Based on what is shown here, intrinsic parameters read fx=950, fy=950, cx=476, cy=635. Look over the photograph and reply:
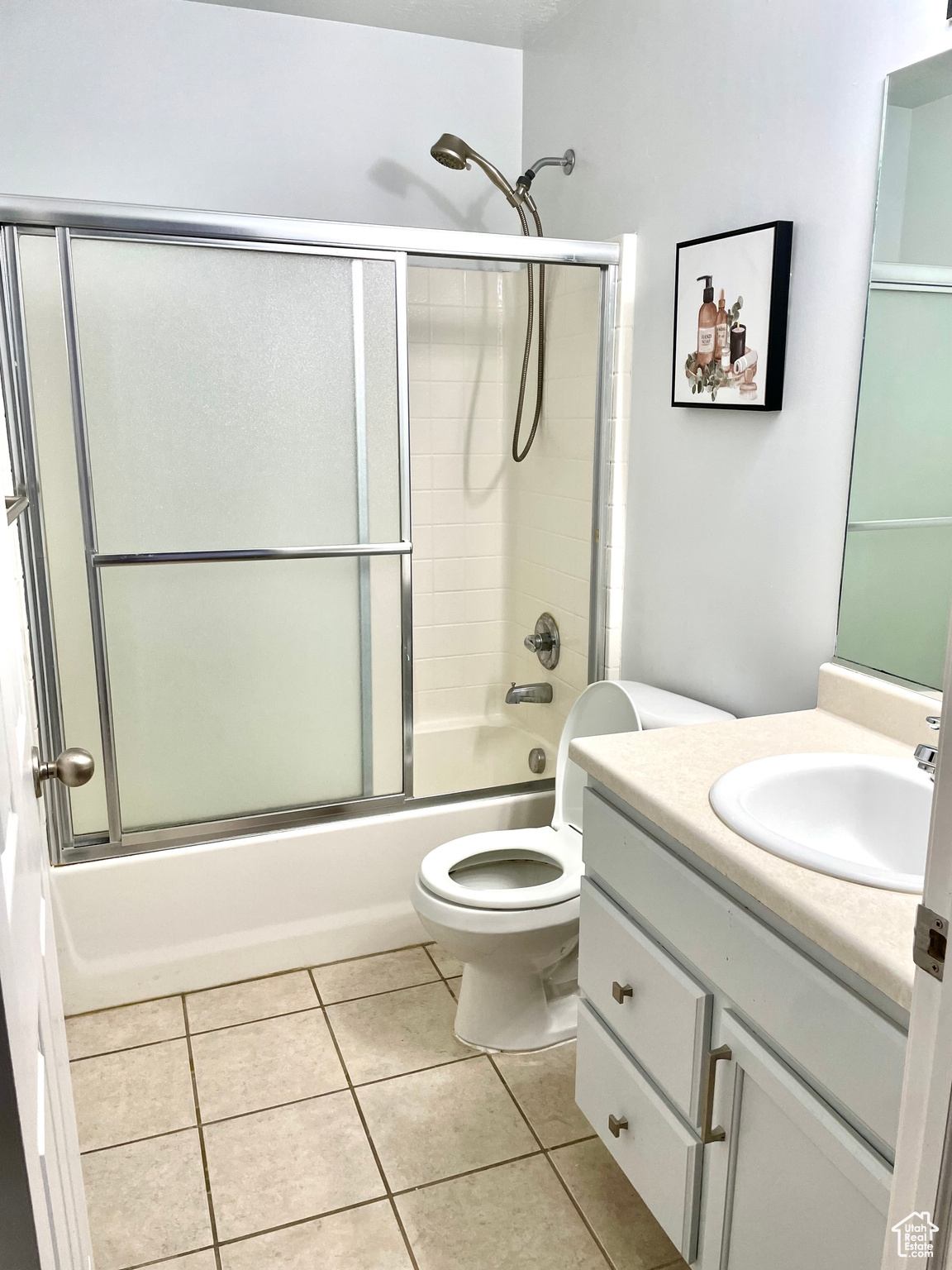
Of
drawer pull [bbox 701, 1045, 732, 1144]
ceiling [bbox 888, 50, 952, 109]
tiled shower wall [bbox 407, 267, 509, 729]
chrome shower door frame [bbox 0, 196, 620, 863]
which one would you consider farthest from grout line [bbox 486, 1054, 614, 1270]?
ceiling [bbox 888, 50, 952, 109]

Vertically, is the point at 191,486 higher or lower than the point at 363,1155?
higher

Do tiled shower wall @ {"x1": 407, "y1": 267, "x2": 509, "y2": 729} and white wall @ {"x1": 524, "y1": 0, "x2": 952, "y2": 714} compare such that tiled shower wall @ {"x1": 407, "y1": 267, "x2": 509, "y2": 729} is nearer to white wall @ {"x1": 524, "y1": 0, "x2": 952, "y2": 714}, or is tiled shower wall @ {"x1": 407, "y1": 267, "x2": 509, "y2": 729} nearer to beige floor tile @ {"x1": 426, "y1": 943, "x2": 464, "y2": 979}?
white wall @ {"x1": 524, "y1": 0, "x2": 952, "y2": 714}

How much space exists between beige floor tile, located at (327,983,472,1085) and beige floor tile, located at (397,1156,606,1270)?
348 millimetres

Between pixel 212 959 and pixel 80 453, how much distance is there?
50.0 inches

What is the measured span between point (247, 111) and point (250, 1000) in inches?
91.9

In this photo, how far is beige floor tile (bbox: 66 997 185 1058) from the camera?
2.18 m

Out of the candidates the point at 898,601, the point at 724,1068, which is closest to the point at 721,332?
the point at 898,601

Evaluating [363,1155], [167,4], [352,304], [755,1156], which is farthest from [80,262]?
[755,1156]

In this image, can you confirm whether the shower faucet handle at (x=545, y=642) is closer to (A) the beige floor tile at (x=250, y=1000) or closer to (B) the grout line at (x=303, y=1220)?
(A) the beige floor tile at (x=250, y=1000)

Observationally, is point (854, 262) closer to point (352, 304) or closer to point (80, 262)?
point (352, 304)

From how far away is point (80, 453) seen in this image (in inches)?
80.0

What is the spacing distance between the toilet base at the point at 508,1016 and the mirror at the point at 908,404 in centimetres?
106

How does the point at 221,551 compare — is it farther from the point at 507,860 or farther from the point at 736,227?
the point at 736,227

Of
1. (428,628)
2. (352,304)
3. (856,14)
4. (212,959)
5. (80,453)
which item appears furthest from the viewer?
(428,628)
